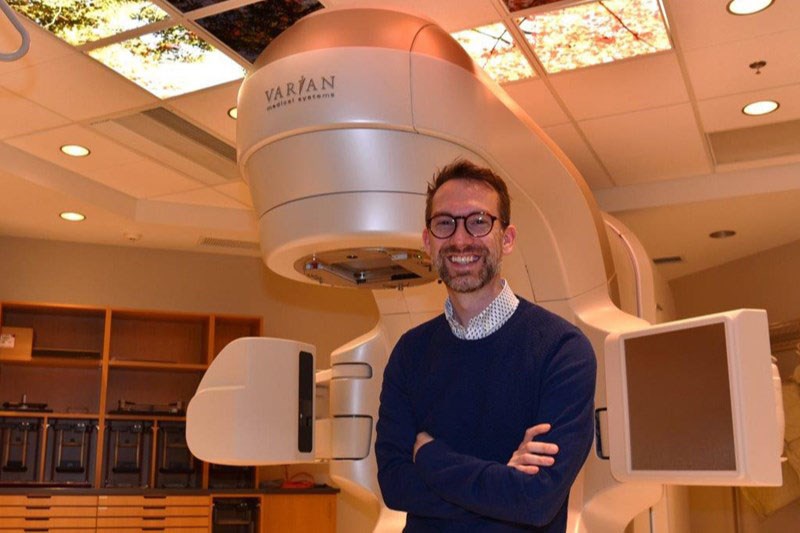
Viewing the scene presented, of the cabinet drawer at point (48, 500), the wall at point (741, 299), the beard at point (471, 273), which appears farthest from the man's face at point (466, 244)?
the wall at point (741, 299)

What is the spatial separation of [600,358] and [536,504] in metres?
1.01

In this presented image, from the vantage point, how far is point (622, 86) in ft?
14.1

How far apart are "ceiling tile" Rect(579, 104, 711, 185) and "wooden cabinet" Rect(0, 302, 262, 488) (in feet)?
9.12

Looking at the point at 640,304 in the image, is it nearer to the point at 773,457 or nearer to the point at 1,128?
the point at 773,457

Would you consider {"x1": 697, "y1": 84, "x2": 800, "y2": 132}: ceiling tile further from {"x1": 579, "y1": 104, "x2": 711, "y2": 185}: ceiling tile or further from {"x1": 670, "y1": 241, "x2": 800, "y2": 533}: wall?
{"x1": 670, "y1": 241, "x2": 800, "y2": 533}: wall

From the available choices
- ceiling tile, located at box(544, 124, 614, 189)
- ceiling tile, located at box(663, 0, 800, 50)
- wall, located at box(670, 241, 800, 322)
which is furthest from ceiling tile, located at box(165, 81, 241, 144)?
wall, located at box(670, 241, 800, 322)

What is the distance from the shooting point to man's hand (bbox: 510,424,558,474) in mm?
1483

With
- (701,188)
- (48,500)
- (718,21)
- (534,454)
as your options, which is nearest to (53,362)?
(48,500)

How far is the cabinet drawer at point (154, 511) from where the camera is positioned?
5688 millimetres

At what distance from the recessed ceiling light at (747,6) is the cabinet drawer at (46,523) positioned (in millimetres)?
4526

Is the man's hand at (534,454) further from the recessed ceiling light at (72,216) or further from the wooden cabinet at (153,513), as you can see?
the recessed ceiling light at (72,216)

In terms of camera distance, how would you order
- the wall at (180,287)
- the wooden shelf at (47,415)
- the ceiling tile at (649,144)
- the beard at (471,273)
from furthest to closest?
1. the wall at (180,287)
2. the wooden shelf at (47,415)
3. the ceiling tile at (649,144)
4. the beard at (471,273)

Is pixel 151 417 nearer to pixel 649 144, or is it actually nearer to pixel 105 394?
pixel 105 394

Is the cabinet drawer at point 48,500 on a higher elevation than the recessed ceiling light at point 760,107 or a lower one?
lower
